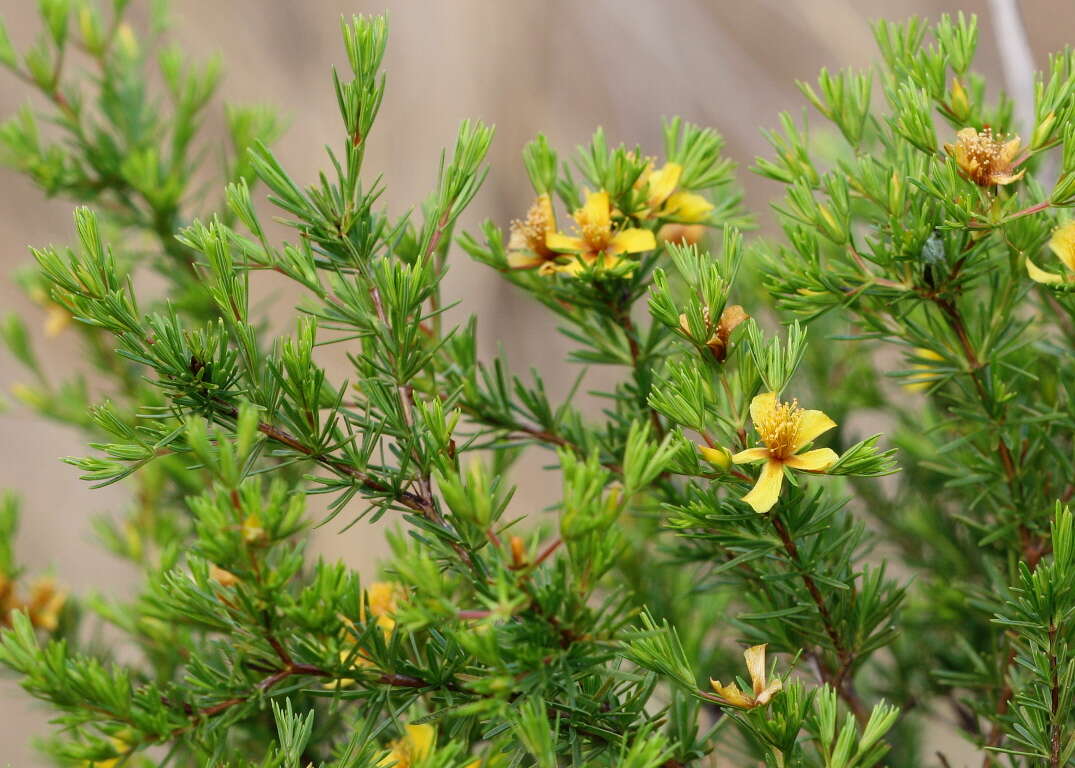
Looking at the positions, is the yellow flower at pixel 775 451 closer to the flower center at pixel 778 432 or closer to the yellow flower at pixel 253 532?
the flower center at pixel 778 432

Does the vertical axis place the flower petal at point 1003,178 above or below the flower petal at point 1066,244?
above

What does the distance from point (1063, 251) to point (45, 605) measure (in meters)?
0.56

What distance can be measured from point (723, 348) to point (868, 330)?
0.09m

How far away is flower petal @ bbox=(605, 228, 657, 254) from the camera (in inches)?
13.9

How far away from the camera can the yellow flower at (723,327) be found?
32cm

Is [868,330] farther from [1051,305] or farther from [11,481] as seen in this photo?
[11,481]

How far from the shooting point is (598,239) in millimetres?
363

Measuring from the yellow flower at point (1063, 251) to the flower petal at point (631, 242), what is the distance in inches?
5.4

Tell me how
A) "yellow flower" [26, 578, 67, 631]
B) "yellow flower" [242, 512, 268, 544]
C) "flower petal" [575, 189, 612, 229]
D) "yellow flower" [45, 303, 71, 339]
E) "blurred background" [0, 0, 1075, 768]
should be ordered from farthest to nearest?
"blurred background" [0, 0, 1075, 768]
"yellow flower" [45, 303, 71, 339]
"yellow flower" [26, 578, 67, 631]
"flower petal" [575, 189, 612, 229]
"yellow flower" [242, 512, 268, 544]

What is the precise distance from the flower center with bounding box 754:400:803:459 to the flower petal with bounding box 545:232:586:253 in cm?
10

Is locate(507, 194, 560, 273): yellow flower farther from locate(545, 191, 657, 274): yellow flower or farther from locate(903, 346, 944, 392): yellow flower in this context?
locate(903, 346, 944, 392): yellow flower

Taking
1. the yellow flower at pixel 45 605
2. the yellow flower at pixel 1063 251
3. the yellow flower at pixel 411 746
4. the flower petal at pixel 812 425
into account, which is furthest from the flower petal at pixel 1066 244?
the yellow flower at pixel 45 605

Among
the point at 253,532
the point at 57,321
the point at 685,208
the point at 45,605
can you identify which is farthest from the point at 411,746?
the point at 57,321

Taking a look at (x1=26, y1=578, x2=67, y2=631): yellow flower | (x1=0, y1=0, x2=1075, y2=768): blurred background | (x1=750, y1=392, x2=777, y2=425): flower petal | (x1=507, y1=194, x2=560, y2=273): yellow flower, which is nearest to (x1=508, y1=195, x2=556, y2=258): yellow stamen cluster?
(x1=507, y1=194, x2=560, y2=273): yellow flower
